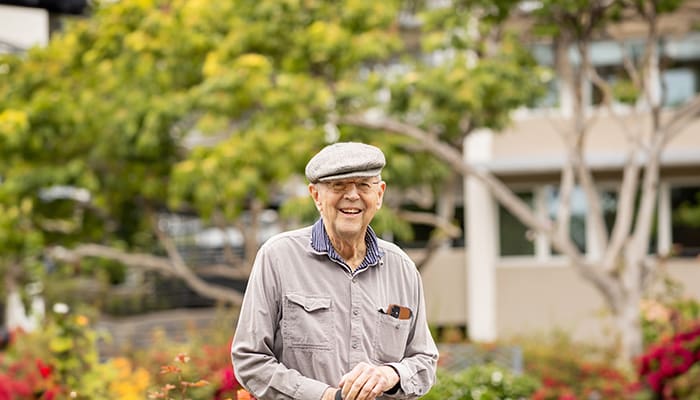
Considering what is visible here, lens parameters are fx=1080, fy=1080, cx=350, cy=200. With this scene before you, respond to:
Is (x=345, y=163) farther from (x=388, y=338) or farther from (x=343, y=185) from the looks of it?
(x=388, y=338)

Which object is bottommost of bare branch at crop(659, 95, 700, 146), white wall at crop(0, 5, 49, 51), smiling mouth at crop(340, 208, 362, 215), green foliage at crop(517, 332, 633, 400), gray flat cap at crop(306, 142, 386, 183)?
green foliage at crop(517, 332, 633, 400)

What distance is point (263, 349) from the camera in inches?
123

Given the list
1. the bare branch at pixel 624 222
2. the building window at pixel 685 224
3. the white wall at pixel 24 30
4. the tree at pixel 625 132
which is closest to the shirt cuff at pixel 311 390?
the tree at pixel 625 132

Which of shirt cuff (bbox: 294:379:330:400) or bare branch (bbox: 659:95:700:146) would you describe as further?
bare branch (bbox: 659:95:700:146)

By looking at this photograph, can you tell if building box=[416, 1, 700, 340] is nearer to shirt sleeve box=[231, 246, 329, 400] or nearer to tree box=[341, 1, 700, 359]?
tree box=[341, 1, 700, 359]

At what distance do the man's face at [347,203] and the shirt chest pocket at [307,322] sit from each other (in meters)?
0.21

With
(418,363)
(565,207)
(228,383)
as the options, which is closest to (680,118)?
(565,207)

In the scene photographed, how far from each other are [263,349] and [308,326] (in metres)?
0.15

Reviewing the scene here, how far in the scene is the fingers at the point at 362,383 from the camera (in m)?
2.97

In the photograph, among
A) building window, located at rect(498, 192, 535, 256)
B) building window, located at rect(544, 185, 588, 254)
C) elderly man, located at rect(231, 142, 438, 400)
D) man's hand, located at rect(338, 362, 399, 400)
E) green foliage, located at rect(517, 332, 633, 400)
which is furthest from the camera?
building window, located at rect(498, 192, 535, 256)

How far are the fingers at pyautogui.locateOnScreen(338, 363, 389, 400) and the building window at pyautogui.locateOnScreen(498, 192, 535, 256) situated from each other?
15.6 meters

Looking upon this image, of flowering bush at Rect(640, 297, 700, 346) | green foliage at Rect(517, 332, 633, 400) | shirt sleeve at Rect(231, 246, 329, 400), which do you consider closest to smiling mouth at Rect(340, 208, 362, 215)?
shirt sleeve at Rect(231, 246, 329, 400)

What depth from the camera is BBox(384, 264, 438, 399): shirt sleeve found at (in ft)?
10.3

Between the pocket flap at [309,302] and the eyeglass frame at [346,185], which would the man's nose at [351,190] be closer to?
the eyeglass frame at [346,185]
